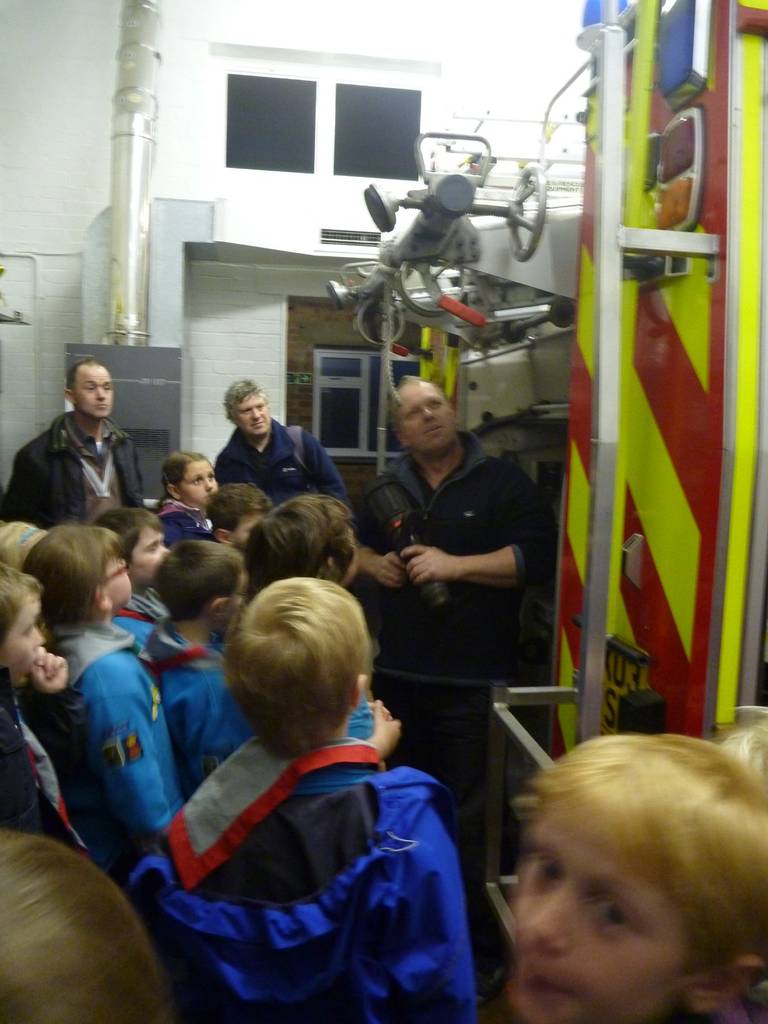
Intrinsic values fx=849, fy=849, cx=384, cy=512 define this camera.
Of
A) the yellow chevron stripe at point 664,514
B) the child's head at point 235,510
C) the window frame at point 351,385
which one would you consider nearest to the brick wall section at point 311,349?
the window frame at point 351,385

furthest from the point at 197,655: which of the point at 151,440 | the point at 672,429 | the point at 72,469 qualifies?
the point at 151,440

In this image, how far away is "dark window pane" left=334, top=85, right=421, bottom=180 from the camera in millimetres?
6461

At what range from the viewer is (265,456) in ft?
13.3

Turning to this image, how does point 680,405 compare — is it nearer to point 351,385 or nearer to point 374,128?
point 374,128

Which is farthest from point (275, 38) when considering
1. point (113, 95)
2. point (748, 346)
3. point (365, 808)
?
point (365, 808)

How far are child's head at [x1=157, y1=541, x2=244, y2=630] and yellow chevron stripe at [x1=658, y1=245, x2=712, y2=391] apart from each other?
3.42 ft

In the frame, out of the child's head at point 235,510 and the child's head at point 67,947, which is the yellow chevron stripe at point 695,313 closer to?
the child's head at point 67,947

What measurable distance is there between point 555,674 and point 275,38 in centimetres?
584

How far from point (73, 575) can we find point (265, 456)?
2.35 meters

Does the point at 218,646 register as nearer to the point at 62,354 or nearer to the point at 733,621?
the point at 733,621

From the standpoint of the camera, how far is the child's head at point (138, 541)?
7.60ft

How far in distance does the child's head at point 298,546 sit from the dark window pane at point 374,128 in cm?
530

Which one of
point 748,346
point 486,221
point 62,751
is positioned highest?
point 486,221

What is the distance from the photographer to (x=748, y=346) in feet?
4.50
